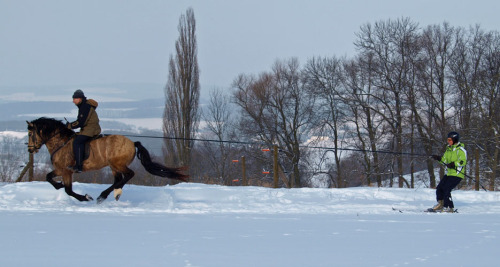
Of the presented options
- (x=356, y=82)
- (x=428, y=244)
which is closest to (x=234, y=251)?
(x=428, y=244)

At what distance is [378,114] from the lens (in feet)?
114

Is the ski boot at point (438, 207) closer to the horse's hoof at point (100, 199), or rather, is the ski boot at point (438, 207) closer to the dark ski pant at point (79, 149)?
the horse's hoof at point (100, 199)

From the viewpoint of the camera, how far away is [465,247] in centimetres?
611

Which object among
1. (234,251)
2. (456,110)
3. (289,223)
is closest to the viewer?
(234,251)

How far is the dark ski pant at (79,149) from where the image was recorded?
10273mm

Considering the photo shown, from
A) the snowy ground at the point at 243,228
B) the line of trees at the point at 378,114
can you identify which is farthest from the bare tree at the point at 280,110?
the snowy ground at the point at 243,228

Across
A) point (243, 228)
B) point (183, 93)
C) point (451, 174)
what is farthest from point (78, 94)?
point (183, 93)

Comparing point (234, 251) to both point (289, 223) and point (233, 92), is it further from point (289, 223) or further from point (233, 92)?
point (233, 92)

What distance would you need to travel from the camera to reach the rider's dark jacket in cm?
1029

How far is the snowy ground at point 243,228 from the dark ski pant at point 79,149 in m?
0.82

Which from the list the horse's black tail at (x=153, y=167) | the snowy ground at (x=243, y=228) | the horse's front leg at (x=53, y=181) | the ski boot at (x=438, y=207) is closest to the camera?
the snowy ground at (x=243, y=228)

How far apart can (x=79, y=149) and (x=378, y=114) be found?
88.6ft

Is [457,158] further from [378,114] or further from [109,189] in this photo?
[378,114]

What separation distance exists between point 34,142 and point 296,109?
3246cm
